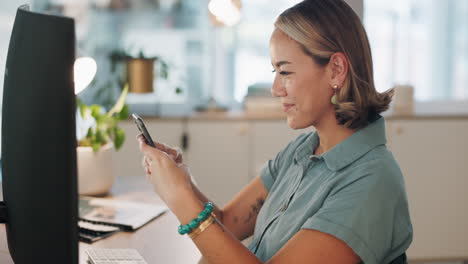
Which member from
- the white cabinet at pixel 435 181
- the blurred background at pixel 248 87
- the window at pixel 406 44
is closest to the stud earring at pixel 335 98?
the blurred background at pixel 248 87

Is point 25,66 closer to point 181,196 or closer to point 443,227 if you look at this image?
point 181,196

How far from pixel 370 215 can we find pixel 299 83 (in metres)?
0.32

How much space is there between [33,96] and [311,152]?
0.79 meters

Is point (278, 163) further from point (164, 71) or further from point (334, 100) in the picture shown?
point (164, 71)

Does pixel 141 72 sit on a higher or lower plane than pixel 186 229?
higher

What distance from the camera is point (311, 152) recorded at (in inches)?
59.2

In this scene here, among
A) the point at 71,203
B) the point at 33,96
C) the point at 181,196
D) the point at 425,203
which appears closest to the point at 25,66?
the point at 33,96

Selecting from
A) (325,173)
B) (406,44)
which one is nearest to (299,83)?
(325,173)

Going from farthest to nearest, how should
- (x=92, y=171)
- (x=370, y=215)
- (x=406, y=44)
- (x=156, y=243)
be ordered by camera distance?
(x=406, y=44)
(x=92, y=171)
(x=156, y=243)
(x=370, y=215)

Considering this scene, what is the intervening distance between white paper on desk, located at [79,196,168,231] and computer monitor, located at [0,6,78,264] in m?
0.69

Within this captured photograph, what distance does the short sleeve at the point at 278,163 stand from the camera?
1.61 meters

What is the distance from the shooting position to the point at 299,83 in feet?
4.37

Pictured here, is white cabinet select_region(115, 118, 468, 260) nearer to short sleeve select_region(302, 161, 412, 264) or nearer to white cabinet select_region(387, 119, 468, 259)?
white cabinet select_region(387, 119, 468, 259)

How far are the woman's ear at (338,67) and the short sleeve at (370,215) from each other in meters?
0.19
